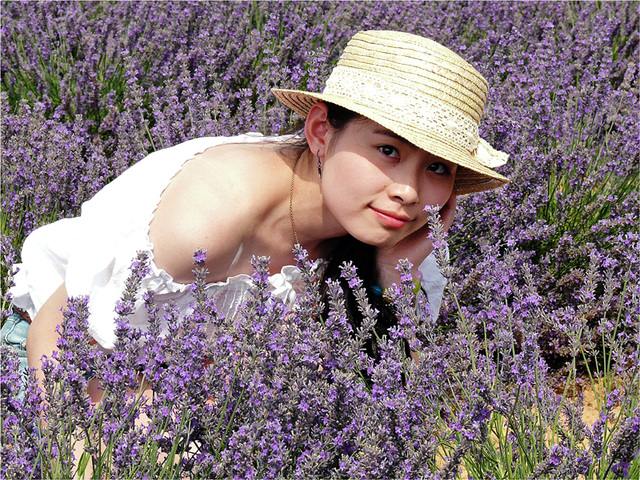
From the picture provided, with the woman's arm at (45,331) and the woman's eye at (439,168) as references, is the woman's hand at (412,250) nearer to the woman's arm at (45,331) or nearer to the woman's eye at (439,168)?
the woman's eye at (439,168)

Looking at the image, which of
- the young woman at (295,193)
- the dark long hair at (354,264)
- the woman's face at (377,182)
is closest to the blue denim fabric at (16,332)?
the young woman at (295,193)

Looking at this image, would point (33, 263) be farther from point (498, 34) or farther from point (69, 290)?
point (498, 34)

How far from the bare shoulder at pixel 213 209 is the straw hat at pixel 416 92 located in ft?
1.00

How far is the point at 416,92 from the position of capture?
1.95m

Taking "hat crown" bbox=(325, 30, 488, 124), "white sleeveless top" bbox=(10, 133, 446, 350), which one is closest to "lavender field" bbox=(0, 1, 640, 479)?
"white sleeveless top" bbox=(10, 133, 446, 350)

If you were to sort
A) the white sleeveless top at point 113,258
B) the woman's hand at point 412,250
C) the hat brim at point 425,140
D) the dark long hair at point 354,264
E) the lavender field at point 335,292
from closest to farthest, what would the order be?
1. the lavender field at point 335,292
2. the hat brim at point 425,140
3. the white sleeveless top at point 113,258
4. the woman's hand at point 412,250
5. the dark long hair at point 354,264

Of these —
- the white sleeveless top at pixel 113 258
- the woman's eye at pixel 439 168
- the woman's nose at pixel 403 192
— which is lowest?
the white sleeveless top at pixel 113 258

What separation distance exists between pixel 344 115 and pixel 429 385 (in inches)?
31.2

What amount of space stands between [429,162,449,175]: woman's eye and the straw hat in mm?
72

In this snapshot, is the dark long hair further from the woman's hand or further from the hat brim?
the hat brim

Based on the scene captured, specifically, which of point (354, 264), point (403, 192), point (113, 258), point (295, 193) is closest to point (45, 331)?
point (113, 258)

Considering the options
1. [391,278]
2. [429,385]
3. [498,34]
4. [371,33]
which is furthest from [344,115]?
[498,34]

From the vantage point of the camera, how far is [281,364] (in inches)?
61.4

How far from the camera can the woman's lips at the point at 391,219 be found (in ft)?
6.39
